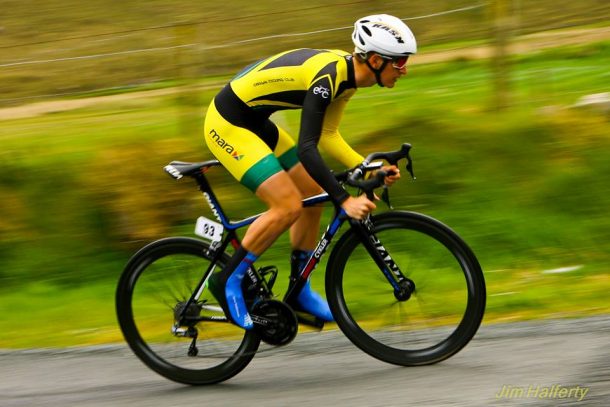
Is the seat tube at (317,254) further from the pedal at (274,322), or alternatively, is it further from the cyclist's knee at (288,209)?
the cyclist's knee at (288,209)

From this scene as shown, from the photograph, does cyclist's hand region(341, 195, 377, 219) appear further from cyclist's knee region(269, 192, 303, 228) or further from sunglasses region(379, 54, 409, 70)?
sunglasses region(379, 54, 409, 70)

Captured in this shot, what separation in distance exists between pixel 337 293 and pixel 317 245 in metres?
0.32

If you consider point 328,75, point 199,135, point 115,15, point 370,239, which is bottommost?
point 115,15

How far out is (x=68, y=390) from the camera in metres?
5.98

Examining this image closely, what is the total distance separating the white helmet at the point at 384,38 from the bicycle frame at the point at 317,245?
0.82 metres

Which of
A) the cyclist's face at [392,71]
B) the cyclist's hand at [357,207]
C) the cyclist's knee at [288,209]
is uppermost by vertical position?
the cyclist's face at [392,71]

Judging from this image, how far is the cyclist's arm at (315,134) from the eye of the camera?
5391 millimetres

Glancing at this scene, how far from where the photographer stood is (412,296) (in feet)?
18.9

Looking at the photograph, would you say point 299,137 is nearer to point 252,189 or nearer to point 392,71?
point 252,189

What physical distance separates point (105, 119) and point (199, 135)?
241 cm

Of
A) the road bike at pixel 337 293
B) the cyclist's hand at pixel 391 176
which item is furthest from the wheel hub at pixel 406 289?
the cyclist's hand at pixel 391 176

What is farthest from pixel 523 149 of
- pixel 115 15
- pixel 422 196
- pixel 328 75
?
pixel 115 15

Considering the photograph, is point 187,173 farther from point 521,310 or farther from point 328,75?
point 521,310

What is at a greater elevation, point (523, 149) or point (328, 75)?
point (328, 75)
